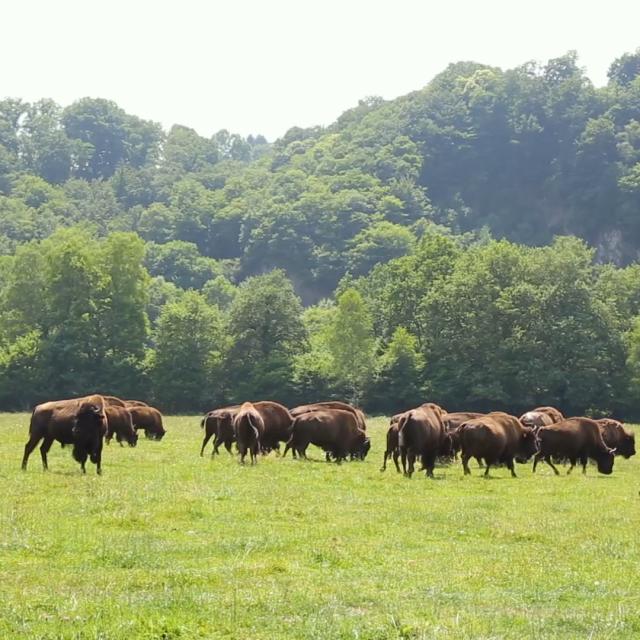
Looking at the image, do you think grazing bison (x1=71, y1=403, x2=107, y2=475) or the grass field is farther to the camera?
grazing bison (x1=71, y1=403, x2=107, y2=475)

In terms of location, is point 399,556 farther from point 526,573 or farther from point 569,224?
point 569,224

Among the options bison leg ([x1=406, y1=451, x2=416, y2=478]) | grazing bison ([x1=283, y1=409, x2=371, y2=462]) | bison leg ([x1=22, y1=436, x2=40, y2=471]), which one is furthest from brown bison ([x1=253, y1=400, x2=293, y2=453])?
bison leg ([x1=22, y1=436, x2=40, y2=471])

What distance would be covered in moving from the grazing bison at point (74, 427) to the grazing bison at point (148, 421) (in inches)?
664

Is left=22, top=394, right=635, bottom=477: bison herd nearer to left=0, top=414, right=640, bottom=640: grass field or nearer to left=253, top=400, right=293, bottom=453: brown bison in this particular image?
left=253, top=400, right=293, bottom=453: brown bison

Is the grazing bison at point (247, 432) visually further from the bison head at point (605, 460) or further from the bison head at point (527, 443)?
the bison head at point (605, 460)

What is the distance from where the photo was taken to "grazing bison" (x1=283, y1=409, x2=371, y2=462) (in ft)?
108

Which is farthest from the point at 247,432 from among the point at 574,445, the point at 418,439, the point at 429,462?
the point at 574,445

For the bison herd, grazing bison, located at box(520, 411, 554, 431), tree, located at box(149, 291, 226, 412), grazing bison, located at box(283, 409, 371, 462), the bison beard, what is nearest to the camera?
the bison beard

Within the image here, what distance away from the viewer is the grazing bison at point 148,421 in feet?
139

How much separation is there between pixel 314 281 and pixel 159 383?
321 ft

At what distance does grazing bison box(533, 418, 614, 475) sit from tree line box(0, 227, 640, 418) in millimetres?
44328

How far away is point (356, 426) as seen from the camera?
33656mm

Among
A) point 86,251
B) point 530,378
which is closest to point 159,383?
point 86,251

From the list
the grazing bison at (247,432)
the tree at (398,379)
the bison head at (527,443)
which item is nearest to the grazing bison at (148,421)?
the grazing bison at (247,432)
